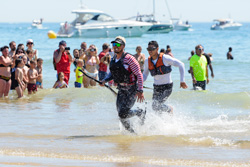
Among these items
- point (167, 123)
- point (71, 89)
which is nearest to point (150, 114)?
point (167, 123)

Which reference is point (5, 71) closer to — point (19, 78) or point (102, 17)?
point (19, 78)

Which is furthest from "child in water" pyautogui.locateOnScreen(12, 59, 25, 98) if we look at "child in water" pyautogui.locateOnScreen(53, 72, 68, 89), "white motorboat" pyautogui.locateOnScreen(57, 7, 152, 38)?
"white motorboat" pyautogui.locateOnScreen(57, 7, 152, 38)

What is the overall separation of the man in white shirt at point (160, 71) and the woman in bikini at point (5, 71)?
16.6 feet

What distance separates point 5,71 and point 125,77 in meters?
5.62

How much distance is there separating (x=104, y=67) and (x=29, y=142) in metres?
7.28

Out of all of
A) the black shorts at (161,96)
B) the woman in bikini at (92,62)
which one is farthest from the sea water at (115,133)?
the woman in bikini at (92,62)

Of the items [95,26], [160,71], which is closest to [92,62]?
[160,71]

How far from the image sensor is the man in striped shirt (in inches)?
300

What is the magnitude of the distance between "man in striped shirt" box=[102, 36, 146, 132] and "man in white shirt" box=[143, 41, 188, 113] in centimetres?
61

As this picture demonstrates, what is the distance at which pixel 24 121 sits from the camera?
9758 mm

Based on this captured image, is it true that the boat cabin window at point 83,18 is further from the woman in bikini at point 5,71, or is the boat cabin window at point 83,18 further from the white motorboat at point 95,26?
the woman in bikini at point 5,71

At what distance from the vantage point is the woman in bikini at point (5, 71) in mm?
12375

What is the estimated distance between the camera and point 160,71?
838cm

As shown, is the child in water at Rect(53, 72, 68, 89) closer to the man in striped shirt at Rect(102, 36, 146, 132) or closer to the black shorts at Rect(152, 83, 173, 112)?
the black shorts at Rect(152, 83, 173, 112)
